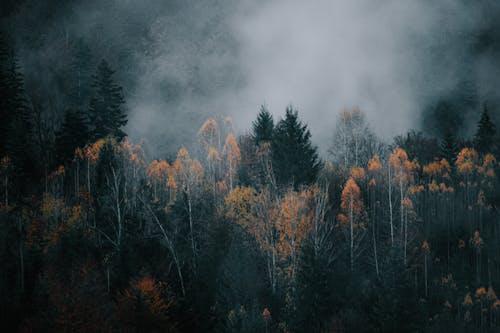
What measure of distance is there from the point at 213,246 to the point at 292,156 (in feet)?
33.8

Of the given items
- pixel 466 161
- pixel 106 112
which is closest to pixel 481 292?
pixel 466 161

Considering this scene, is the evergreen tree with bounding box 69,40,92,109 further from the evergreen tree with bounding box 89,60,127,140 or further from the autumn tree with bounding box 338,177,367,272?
the autumn tree with bounding box 338,177,367,272

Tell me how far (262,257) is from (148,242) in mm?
9013

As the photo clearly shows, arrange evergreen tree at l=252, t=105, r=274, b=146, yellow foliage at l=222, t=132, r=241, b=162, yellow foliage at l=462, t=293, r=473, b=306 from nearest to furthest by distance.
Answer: evergreen tree at l=252, t=105, r=274, b=146 < yellow foliage at l=462, t=293, r=473, b=306 < yellow foliage at l=222, t=132, r=241, b=162

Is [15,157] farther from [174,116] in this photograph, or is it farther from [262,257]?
[174,116]

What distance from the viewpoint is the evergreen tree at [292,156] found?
1548 inches

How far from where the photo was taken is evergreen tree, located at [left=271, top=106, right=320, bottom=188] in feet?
129

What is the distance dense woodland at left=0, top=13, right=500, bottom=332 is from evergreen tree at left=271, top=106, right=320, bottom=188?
4.2 inches

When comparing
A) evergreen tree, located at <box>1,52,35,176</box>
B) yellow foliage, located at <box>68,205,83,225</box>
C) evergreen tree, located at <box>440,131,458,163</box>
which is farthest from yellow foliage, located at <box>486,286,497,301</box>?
evergreen tree, located at <box>1,52,35,176</box>

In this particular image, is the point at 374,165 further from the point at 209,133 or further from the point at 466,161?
the point at 466,161

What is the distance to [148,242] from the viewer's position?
36.2m

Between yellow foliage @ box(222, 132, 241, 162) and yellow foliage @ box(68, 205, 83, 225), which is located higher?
yellow foliage @ box(222, 132, 241, 162)

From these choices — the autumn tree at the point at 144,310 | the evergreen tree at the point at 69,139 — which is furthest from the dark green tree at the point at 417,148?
the autumn tree at the point at 144,310

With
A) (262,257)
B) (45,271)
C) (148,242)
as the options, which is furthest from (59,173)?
(262,257)
